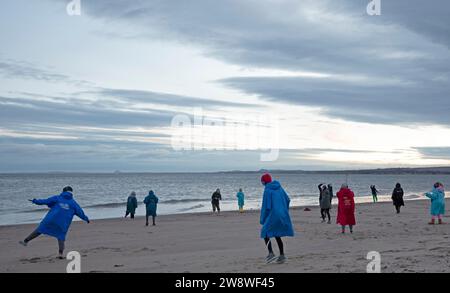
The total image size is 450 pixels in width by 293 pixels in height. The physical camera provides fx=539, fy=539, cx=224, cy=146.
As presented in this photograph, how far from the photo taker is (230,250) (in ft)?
43.2

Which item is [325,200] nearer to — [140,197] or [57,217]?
[57,217]

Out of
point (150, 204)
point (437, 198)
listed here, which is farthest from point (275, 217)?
point (150, 204)

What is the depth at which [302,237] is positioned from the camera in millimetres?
15695

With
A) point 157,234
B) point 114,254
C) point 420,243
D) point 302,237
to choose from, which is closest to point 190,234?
point 157,234

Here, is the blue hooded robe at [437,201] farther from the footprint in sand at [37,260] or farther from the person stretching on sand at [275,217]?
the footprint in sand at [37,260]

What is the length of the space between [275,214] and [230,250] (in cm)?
333

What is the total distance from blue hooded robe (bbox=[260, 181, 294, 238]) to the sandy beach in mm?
593

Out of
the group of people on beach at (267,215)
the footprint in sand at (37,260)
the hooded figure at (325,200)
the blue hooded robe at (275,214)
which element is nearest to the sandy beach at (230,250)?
the footprint in sand at (37,260)

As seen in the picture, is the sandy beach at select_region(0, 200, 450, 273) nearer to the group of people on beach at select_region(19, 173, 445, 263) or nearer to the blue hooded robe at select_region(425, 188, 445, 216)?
the group of people on beach at select_region(19, 173, 445, 263)

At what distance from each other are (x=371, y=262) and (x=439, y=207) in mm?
11135

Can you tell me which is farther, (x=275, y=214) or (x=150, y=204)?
(x=150, y=204)

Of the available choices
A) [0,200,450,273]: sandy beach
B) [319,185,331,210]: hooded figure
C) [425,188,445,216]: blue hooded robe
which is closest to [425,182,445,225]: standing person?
[425,188,445,216]: blue hooded robe

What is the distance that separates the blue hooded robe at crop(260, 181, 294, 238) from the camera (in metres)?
10.2
